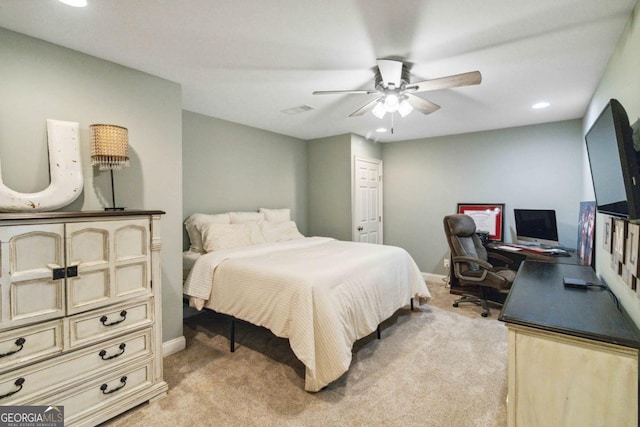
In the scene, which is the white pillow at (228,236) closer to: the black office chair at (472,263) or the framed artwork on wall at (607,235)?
the black office chair at (472,263)

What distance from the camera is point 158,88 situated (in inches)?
102

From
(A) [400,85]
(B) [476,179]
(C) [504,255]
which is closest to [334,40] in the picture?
(A) [400,85]

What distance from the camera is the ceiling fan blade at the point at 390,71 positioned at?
2.05 m

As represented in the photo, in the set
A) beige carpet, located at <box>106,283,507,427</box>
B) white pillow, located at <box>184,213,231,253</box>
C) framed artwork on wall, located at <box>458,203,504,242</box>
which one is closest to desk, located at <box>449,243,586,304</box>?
framed artwork on wall, located at <box>458,203,504,242</box>

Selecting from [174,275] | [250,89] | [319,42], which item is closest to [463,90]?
[319,42]

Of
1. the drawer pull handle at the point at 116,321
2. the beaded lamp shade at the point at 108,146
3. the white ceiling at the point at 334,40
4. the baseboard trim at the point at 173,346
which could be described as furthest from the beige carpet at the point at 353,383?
the white ceiling at the point at 334,40

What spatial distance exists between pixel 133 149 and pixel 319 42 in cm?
171

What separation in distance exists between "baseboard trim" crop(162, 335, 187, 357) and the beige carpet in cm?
6

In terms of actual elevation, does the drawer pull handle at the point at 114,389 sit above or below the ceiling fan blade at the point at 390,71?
below

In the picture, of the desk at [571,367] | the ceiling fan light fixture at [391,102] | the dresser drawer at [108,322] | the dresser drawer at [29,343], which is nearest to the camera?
the desk at [571,367]

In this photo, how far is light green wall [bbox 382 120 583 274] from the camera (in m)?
3.94

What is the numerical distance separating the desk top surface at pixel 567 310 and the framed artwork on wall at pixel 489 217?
2261mm

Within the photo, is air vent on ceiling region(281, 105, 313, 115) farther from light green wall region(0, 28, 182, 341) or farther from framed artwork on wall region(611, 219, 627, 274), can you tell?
framed artwork on wall region(611, 219, 627, 274)

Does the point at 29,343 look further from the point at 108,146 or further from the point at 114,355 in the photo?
the point at 108,146
